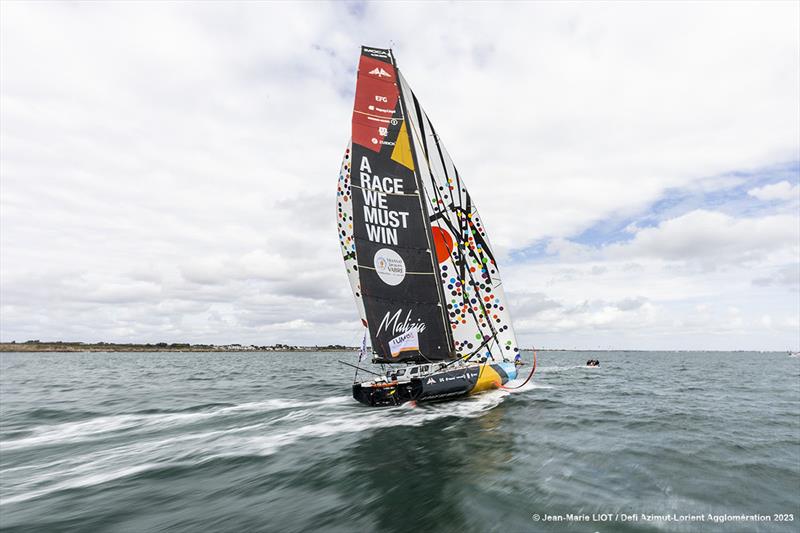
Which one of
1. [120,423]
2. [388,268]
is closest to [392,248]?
[388,268]

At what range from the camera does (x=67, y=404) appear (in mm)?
19844

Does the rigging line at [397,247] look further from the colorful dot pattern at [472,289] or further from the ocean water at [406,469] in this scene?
the ocean water at [406,469]

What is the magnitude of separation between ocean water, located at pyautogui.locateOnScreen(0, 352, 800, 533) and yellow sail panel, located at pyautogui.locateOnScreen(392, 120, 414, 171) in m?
10.7

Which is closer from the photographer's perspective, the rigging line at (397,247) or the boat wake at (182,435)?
the boat wake at (182,435)

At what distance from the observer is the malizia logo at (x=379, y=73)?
1736cm

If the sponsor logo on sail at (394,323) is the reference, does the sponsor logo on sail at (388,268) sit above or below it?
above

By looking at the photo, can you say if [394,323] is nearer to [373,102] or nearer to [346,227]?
[346,227]

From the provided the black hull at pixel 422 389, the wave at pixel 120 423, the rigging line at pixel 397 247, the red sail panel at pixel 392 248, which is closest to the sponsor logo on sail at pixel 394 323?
the red sail panel at pixel 392 248

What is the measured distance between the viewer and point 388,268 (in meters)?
16.5

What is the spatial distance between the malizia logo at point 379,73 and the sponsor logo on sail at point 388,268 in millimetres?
8194

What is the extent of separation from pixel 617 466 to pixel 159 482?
10.7 m

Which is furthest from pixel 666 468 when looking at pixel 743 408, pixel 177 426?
pixel 177 426

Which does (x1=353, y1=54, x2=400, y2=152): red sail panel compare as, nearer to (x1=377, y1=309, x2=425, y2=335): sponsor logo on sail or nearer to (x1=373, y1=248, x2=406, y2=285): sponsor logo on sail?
(x1=373, y1=248, x2=406, y2=285): sponsor logo on sail

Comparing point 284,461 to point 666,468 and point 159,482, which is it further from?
point 666,468
